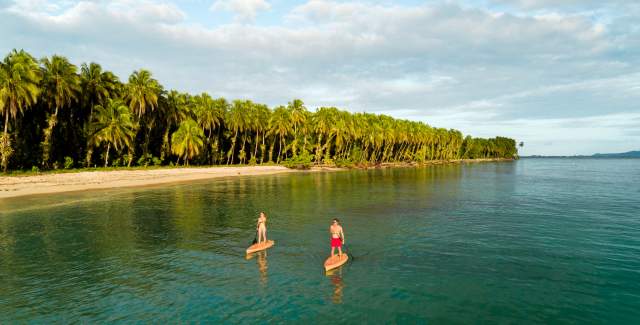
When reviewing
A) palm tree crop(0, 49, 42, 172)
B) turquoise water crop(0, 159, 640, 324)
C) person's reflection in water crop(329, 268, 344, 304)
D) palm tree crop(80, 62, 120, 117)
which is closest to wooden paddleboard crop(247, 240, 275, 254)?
turquoise water crop(0, 159, 640, 324)

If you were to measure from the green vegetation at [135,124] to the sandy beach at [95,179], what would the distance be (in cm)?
504

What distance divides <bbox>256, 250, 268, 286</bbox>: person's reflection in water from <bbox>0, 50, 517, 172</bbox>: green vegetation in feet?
164

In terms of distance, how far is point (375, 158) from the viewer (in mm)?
145625

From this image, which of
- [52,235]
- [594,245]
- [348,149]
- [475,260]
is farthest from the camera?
[348,149]

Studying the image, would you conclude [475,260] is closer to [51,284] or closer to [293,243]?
[293,243]

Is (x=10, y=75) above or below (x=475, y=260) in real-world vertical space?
above

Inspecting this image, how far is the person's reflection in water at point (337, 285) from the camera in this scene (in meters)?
14.4

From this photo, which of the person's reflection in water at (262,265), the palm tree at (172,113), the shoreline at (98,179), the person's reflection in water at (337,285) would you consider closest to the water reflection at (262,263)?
the person's reflection in water at (262,265)

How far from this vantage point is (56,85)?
5894cm

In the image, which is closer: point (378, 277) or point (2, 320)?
point (2, 320)

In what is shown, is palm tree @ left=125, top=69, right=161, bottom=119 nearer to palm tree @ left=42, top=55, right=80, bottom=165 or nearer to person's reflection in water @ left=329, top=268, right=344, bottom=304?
palm tree @ left=42, top=55, right=80, bottom=165

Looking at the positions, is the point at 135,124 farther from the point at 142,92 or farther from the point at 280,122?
the point at 280,122

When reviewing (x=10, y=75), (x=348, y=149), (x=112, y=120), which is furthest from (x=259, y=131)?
(x=10, y=75)

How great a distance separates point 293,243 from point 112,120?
56.0 metres
